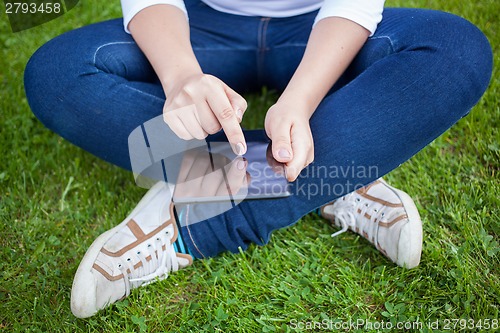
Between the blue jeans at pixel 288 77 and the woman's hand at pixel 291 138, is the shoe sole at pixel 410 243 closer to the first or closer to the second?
the blue jeans at pixel 288 77

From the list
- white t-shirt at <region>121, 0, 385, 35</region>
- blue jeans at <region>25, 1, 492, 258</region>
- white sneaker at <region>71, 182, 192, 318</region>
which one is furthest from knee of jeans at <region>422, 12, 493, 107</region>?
white sneaker at <region>71, 182, 192, 318</region>

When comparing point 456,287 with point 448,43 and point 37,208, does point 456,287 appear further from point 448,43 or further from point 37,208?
point 37,208

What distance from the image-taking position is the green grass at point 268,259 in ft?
3.51

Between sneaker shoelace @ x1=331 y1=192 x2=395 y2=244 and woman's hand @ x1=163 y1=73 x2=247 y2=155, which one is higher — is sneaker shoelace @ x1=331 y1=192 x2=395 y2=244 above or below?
below

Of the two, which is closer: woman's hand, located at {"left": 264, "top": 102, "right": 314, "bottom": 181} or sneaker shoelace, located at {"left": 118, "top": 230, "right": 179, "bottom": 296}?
woman's hand, located at {"left": 264, "top": 102, "right": 314, "bottom": 181}

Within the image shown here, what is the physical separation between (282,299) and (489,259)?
0.42 metres

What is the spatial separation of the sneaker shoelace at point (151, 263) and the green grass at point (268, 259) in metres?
0.02

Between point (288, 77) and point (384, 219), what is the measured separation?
0.43 metres

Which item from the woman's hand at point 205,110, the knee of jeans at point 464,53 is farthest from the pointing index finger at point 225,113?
the knee of jeans at point 464,53

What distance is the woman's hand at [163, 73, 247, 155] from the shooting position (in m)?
1.01

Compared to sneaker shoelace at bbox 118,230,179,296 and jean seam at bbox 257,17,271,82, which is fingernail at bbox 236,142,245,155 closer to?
sneaker shoelace at bbox 118,230,179,296

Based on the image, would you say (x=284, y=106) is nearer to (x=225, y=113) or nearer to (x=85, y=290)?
(x=225, y=113)

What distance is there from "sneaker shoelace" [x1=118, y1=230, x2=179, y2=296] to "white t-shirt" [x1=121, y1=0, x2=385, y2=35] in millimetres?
496

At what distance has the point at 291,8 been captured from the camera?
1.35 metres
